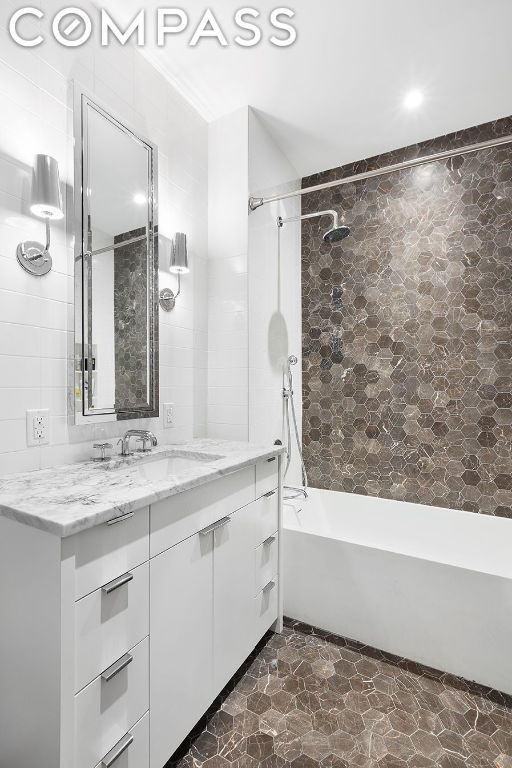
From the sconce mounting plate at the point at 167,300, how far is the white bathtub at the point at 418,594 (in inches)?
51.2

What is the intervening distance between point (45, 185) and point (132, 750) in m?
1.70

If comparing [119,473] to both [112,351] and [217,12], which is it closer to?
[112,351]

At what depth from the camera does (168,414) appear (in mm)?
2002

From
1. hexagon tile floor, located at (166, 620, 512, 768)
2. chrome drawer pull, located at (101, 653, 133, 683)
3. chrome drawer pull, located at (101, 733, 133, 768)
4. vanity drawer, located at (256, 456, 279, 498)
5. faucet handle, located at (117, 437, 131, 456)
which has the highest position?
faucet handle, located at (117, 437, 131, 456)

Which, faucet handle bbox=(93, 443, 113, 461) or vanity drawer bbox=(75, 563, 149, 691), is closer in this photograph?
vanity drawer bbox=(75, 563, 149, 691)

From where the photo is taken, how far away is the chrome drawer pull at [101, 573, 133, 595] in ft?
3.03

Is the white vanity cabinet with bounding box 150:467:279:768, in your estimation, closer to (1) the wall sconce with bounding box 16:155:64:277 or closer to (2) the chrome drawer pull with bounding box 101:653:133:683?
(2) the chrome drawer pull with bounding box 101:653:133:683

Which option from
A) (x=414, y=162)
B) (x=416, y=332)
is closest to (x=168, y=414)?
(x=416, y=332)

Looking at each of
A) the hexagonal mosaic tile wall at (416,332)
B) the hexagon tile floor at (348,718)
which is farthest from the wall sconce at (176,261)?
the hexagon tile floor at (348,718)

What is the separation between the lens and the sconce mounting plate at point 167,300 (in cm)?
198

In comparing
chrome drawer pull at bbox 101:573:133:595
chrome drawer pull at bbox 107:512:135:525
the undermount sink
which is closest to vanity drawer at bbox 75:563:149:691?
chrome drawer pull at bbox 101:573:133:595

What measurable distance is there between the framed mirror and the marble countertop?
0.26m

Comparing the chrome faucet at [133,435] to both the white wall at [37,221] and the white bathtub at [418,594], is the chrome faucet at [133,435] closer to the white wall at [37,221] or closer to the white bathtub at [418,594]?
the white wall at [37,221]

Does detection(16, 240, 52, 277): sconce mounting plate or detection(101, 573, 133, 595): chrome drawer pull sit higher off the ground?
detection(16, 240, 52, 277): sconce mounting plate
